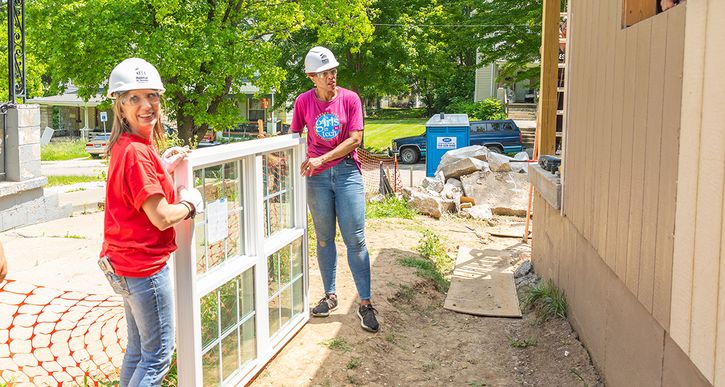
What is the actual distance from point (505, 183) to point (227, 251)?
1062 cm

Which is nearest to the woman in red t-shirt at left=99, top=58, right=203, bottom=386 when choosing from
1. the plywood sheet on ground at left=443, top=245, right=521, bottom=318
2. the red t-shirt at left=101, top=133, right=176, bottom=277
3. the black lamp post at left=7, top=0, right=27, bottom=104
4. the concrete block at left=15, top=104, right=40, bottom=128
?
the red t-shirt at left=101, top=133, right=176, bottom=277

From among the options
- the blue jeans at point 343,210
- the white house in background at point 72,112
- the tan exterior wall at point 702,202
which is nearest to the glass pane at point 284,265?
the blue jeans at point 343,210

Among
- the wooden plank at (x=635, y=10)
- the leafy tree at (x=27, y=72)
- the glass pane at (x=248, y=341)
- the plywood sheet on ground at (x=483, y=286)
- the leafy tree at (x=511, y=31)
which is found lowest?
the plywood sheet on ground at (x=483, y=286)

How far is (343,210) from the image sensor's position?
5.01 meters

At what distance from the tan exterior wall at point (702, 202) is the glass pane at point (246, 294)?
226 cm

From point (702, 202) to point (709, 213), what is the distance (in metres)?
0.07

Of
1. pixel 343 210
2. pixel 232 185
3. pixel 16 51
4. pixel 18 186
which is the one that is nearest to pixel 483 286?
pixel 343 210

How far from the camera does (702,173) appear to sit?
2.56 m

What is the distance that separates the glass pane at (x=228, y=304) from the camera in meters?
3.85

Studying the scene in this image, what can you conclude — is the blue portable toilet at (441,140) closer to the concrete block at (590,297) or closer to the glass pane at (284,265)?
the concrete block at (590,297)

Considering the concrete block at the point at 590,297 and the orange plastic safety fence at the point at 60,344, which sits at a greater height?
the concrete block at the point at 590,297

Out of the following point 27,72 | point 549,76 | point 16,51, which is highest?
point 27,72

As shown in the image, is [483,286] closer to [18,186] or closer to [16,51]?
[18,186]

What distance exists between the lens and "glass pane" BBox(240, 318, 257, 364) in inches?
162
